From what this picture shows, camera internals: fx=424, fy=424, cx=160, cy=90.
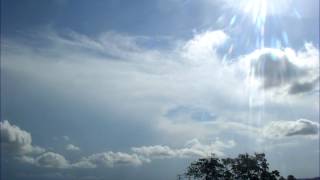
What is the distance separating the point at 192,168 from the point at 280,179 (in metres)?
23.6

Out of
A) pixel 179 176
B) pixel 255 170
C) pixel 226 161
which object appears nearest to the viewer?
pixel 255 170

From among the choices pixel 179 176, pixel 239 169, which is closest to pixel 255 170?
pixel 239 169

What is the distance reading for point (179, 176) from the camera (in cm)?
13338

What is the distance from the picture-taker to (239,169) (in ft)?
351

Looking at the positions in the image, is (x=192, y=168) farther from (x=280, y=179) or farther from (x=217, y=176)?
(x=280, y=179)

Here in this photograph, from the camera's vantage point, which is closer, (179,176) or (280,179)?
(280,179)

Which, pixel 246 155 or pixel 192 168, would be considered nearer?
pixel 246 155

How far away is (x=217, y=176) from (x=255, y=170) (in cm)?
1090

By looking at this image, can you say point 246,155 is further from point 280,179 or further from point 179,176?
point 179,176

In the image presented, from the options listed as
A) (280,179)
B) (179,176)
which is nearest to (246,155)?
(280,179)

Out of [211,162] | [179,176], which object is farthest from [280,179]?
[179,176]

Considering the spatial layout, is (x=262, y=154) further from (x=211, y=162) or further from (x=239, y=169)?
(x=211, y=162)

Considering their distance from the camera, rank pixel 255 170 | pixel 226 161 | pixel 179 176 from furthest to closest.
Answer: pixel 179 176 < pixel 226 161 < pixel 255 170

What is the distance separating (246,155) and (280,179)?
43.8ft
